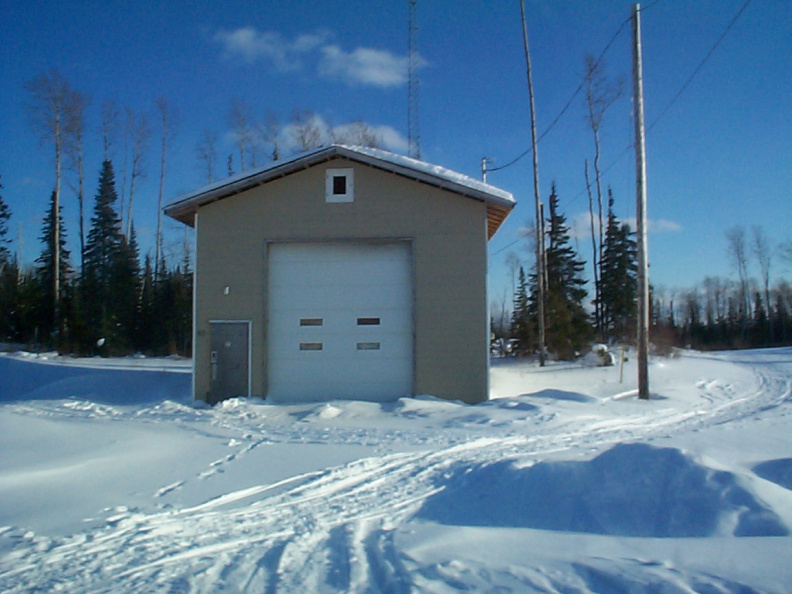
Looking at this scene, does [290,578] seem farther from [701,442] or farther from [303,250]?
[303,250]

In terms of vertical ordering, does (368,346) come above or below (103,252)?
below

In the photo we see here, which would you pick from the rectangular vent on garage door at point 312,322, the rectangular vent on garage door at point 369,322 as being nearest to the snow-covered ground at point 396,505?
the rectangular vent on garage door at point 369,322

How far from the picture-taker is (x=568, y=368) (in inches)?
825

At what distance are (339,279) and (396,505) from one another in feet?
27.8

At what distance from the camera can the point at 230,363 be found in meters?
13.5

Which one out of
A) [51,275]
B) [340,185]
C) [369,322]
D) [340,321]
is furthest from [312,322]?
[51,275]

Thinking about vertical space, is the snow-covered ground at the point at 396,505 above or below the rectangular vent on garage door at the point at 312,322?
below

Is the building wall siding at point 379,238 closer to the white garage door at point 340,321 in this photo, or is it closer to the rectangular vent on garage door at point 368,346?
the white garage door at point 340,321

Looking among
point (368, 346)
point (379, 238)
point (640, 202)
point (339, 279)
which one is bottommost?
point (368, 346)

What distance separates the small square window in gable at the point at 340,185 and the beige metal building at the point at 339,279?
0.03 metres

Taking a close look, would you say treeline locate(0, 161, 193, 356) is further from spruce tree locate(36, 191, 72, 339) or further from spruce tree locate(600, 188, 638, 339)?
spruce tree locate(600, 188, 638, 339)

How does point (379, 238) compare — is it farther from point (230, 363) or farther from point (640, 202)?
point (640, 202)

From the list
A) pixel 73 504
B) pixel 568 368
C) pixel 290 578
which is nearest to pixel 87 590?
pixel 290 578

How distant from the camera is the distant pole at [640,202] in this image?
44.0 feet
